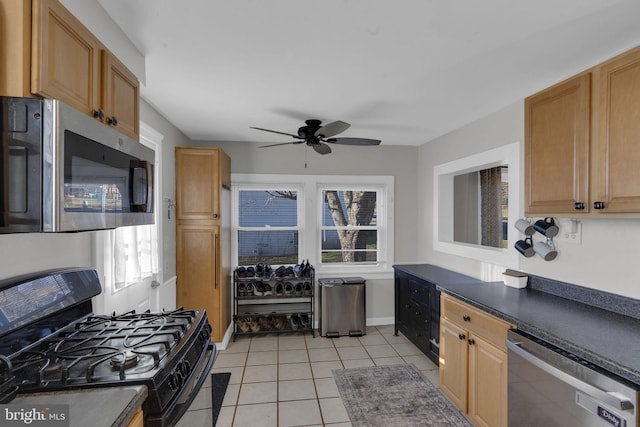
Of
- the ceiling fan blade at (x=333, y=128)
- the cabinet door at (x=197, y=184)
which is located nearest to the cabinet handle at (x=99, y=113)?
the ceiling fan blade at (x=333, y=128)

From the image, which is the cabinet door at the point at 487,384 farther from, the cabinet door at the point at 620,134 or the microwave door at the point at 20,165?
the microwave door at the point at 20,165

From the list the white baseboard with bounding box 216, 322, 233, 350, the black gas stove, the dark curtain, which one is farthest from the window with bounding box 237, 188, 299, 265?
the black gas stove

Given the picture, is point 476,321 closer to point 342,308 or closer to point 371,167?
point 342,308

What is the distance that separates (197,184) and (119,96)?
208 centimetres

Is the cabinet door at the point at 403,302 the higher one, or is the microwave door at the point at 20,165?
the microwave door at the point at 20,165

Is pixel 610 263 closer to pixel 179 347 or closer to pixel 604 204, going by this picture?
pixel 604 204

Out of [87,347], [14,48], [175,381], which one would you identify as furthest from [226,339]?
[14,48]

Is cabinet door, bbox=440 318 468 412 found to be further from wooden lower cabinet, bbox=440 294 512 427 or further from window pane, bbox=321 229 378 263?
window pane, bbox=321 229 378 263

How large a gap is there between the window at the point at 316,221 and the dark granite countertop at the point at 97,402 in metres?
3.29

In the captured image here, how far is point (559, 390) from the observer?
5.15 ft

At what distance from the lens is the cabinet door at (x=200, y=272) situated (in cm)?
360

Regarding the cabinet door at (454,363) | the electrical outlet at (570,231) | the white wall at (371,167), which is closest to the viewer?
the electrical outlet at (570,231)

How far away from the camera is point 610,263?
6.76 feet

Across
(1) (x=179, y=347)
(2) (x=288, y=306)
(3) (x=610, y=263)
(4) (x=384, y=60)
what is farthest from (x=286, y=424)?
(4) (x=384, y=60)
